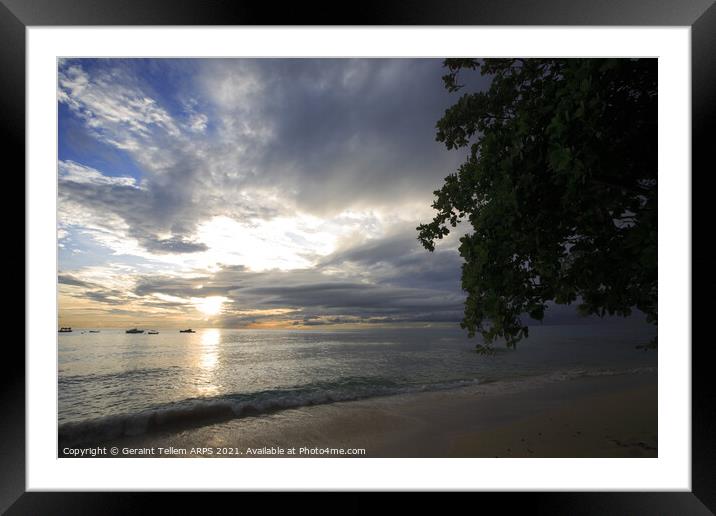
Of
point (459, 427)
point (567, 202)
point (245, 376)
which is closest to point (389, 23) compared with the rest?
point (567, 202)

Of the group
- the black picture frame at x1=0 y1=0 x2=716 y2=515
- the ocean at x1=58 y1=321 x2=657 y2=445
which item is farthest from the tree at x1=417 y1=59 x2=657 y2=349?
the ocean at x1=58 y1=321 x2=657 y2=445

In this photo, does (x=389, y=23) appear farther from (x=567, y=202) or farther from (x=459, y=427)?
(x=459, y=427)

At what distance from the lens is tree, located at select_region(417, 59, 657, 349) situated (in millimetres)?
2041

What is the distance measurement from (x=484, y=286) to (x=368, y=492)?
5.43 feet

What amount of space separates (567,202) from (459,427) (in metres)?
4.38

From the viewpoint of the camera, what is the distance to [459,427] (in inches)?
207

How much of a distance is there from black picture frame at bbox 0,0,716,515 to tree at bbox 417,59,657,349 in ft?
0.98

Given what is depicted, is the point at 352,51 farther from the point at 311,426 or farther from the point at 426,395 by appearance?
the point at 426,395

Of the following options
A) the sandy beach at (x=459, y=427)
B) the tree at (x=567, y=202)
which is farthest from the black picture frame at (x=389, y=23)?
the sandy beach at (x=459, y=427)

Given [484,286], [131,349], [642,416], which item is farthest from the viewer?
[131,349]

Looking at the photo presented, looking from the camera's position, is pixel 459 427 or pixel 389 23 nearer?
pixel 389 23

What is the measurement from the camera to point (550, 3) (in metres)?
1.94

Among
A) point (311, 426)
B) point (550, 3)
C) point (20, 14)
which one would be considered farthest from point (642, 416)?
point (20, 14)

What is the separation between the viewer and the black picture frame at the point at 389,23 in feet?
6.37
